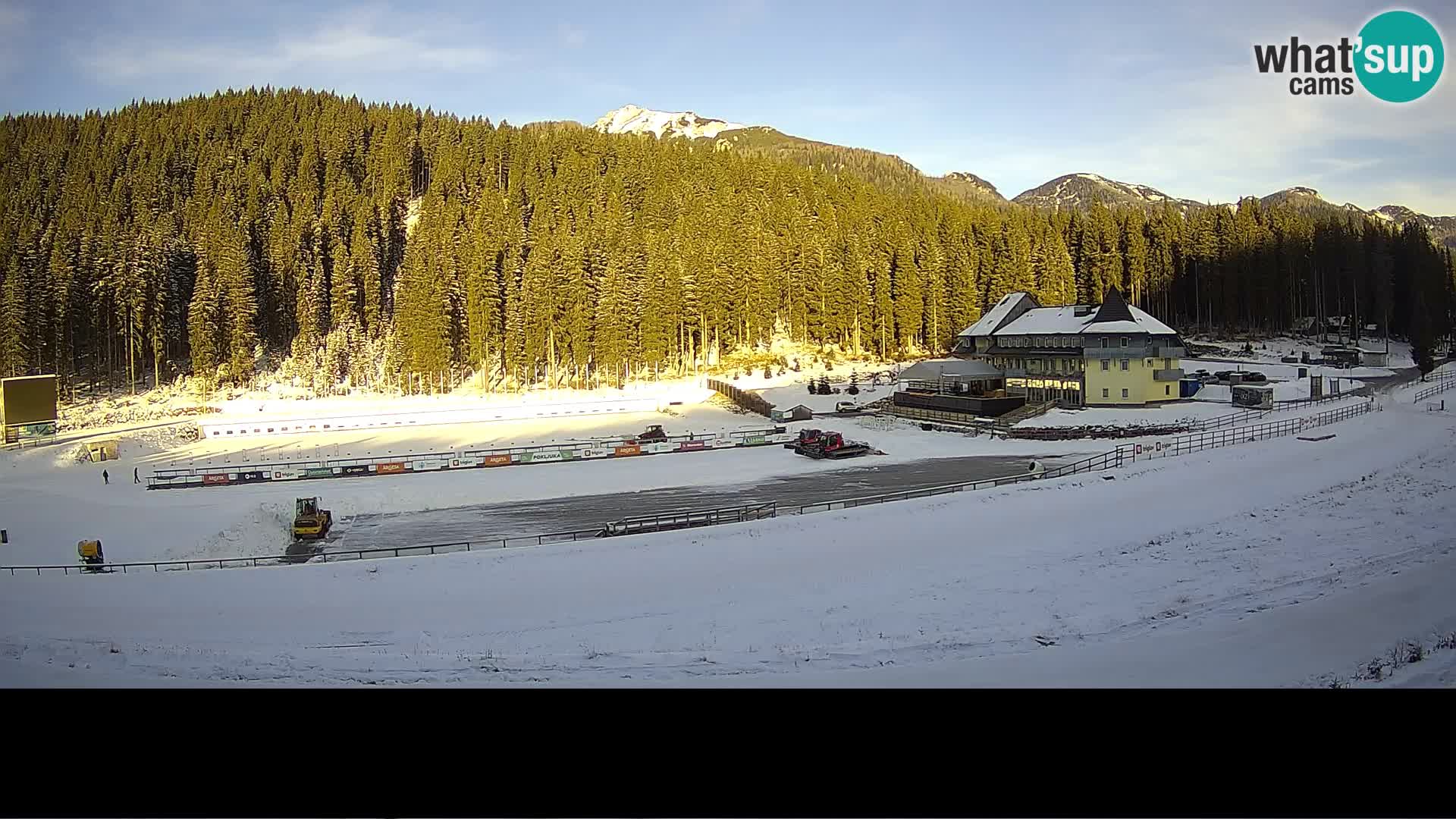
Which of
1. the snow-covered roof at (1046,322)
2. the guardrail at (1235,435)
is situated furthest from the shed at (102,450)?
the snow-covered roof at (1046,322)

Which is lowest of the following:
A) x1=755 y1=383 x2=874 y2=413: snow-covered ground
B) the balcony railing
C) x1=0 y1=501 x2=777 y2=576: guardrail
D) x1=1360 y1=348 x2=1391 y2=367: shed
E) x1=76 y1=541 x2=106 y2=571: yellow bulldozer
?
x1=0 y1=501 x2=777 y2=576: guardrail

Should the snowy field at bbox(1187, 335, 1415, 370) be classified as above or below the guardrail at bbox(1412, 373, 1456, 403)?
above

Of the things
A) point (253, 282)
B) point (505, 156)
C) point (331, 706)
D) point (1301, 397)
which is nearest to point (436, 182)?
point (505, 156)

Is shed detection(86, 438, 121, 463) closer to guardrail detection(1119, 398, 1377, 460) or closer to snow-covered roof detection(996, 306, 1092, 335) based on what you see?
guardrail detection(1119, 398, 1377, 460)

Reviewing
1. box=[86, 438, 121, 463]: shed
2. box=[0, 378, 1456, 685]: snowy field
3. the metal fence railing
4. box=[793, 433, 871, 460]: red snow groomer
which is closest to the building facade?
the metal fence railing

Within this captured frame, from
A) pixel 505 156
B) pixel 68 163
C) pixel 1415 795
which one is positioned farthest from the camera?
pixel 505 156

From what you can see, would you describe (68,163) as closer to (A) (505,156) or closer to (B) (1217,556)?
(A) (505,156)

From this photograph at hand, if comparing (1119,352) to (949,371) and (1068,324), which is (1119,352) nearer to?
(1068,324)
